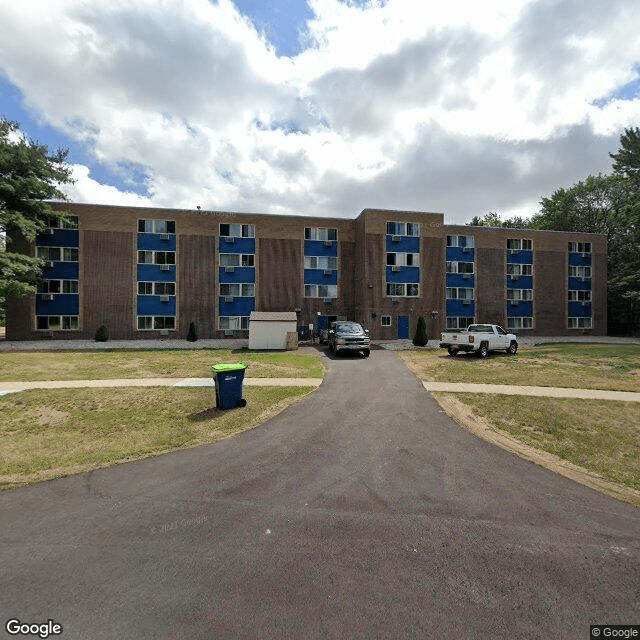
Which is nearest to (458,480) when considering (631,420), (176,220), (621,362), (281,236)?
(631,420)

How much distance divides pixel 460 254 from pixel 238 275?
876 inches

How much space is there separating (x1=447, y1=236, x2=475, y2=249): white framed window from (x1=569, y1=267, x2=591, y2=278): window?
479 inches

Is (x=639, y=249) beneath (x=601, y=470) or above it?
above

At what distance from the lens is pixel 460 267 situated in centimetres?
3384

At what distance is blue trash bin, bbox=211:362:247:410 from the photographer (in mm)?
9156

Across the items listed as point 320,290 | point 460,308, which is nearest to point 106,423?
point 320,290

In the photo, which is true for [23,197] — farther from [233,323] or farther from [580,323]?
[580,323]

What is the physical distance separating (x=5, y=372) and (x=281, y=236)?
22.6m

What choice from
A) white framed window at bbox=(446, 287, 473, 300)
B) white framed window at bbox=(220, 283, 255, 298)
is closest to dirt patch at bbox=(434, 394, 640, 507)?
white framed window at bbox=(220, 283, 255, 298)

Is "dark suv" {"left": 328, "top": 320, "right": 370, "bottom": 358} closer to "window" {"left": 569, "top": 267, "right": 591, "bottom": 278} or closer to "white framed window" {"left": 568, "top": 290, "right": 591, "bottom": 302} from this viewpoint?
"white framed window" {"left": 568, "top": 290, "right": 591, "bottom": 302}

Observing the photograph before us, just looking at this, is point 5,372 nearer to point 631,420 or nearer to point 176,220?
point 176,220

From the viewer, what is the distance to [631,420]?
27.6 feet

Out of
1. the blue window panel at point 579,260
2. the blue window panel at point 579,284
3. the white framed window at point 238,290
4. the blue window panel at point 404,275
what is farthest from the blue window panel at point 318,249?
the blue window panel at point 579,284

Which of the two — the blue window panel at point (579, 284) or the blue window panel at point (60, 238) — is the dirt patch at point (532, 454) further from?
the blue window panel at point (579, 284)
